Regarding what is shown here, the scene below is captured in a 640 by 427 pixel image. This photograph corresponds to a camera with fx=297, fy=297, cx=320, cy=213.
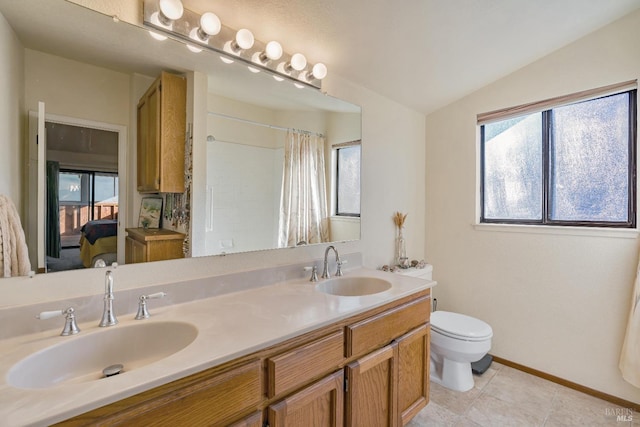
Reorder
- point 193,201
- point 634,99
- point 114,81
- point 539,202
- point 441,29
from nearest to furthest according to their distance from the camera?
1. point 114,81
2. point 193,201
3. point 441,29
4. point 634,99
5. point 539,202

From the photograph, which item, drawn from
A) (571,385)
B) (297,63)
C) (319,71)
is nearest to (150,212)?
(297,63)

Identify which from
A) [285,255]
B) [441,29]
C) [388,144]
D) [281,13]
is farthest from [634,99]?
[285,255]

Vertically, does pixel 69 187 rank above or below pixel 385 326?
above

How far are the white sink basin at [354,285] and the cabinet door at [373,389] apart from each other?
36 centimetres

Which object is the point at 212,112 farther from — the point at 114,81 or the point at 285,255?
the point at 285,255

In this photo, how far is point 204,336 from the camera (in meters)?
0.95

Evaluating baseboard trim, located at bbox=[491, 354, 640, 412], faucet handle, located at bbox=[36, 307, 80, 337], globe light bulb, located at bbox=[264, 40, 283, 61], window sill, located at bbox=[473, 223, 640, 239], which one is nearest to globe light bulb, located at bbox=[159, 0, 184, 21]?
globe light bulb, located at bbox=[264, 40, 283, 61]

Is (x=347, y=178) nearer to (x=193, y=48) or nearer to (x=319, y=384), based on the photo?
(x=193, y=48)

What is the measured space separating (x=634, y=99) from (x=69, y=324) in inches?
122

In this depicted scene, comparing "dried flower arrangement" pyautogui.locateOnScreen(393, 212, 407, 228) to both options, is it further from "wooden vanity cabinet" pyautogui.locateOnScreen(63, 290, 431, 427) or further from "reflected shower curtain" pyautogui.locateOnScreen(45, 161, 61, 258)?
"reflected shower curtain" pyautogui.locateOnScreen(45, 161, 61, 258)

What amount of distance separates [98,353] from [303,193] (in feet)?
4.06

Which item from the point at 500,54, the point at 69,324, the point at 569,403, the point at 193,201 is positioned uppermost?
the point at 500,54

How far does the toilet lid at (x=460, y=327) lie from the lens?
191 cm

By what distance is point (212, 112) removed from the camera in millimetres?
1429
